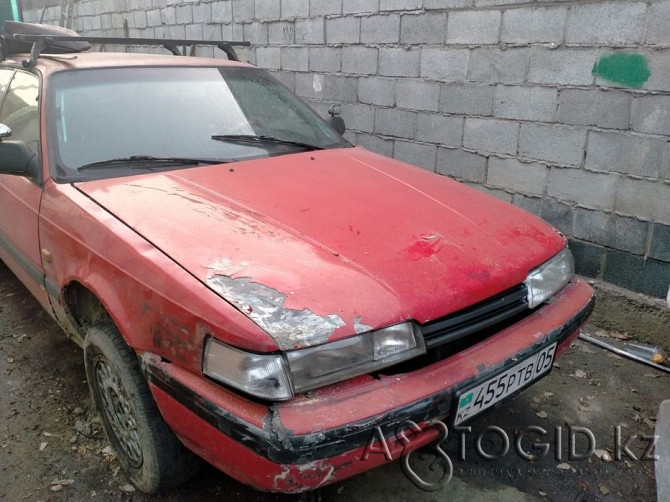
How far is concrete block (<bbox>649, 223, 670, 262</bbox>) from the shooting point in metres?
3.21

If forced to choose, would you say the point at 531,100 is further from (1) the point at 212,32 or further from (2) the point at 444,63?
(1) the point at 212,32

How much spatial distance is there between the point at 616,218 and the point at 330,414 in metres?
2.69

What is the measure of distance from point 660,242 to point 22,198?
11.7 ft

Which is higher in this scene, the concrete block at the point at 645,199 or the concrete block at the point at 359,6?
the concrete block at the point at 359,6

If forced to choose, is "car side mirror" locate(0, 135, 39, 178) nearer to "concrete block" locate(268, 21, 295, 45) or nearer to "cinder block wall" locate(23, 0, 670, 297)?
"cinder block wall" locate(23, 0, 670, 297)

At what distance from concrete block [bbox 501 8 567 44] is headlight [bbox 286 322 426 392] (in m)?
2.70

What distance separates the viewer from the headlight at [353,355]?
5.11 feet

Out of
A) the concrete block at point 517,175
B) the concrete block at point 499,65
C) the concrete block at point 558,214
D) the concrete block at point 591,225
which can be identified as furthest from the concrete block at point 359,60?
the concrete block at point 591,225

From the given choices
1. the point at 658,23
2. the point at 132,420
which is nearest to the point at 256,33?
the point at 658,23

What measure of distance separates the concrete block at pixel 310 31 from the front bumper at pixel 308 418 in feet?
13.6

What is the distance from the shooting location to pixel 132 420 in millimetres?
2035

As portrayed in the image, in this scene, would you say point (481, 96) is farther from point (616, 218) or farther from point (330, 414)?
point (330, 414)

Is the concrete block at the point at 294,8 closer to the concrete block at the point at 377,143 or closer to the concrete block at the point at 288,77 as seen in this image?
the concrete block at the point at 288,77

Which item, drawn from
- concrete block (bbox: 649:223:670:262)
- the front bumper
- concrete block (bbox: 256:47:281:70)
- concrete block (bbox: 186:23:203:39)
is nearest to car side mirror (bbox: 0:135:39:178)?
the front bumper
